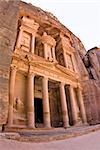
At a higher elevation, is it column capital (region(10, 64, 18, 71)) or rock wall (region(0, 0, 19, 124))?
column capital (region(10, 64, 18, 71))

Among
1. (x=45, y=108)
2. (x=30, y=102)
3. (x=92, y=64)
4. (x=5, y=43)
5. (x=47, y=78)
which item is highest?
(x=92, y=64)

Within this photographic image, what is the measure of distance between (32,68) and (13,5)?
664cm

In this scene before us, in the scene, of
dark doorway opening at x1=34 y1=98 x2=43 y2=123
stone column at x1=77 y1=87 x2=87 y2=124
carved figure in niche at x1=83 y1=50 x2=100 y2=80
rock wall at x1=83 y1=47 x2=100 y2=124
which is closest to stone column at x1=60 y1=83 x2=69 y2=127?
stone column at x1=77 y1=87 x2=87 y2=124

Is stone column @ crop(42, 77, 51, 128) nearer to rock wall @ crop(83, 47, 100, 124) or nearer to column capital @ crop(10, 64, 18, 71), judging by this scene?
column capital @ crop(10, 64, 18, 71)

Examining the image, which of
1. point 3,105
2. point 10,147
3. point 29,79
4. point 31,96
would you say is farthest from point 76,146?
point 29,79

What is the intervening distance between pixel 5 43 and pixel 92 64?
15.4 metres

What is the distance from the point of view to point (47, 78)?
13805 mm

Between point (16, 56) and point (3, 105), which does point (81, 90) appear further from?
point (3, 105)

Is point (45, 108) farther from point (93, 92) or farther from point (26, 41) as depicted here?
point (26, 41)

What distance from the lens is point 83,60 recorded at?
21.0 meters

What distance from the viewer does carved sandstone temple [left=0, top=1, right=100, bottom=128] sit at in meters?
11.4

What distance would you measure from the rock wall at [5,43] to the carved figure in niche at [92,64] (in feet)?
43.1

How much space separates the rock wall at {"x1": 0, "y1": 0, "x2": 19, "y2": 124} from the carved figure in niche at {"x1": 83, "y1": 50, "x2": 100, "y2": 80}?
1315 centimetres

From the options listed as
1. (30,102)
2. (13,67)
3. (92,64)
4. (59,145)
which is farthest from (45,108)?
(92,64)
